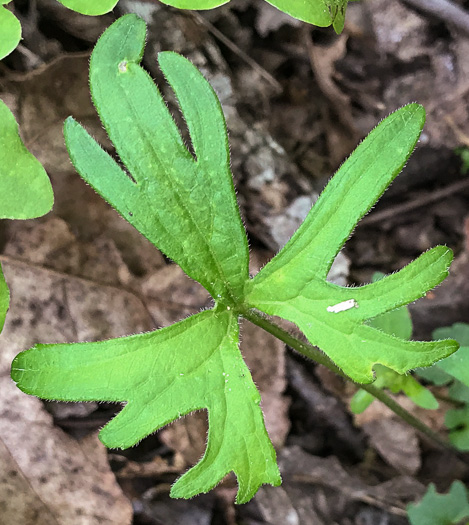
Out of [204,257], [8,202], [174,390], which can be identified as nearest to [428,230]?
[204,257]

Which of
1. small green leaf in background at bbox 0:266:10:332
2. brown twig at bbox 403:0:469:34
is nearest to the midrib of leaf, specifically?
small green leaf in background at bbox 0:266:10:332

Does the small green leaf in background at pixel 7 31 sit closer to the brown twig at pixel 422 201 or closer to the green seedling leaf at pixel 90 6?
the green seedling leaf at pixel 90 6

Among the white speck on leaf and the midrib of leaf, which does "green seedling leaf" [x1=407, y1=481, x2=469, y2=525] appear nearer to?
the white speck on leaf

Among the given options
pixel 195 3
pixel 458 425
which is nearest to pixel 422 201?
pixel 458 425

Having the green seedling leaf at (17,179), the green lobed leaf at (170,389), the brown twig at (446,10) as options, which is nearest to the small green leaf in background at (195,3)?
the green seedling leaf at (17,179)

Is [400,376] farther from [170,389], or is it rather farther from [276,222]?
[170,389]

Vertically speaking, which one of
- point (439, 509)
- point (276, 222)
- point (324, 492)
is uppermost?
point (276, 222)
